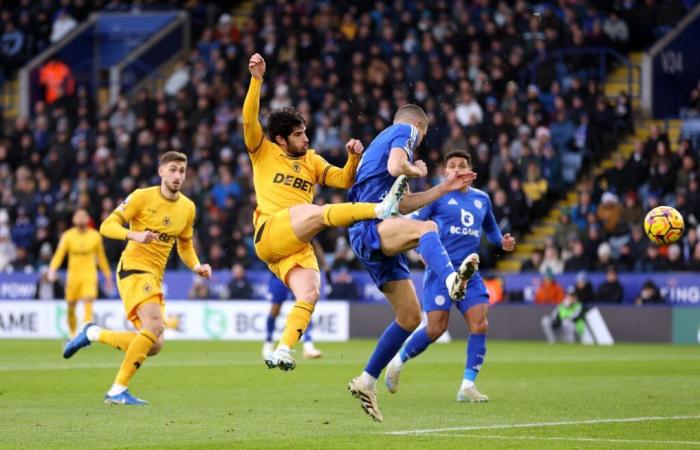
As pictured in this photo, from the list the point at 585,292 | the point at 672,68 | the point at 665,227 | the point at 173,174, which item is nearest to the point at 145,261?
the point at 173,174

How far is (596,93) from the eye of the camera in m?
28.1

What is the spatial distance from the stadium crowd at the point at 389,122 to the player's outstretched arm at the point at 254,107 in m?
14.6

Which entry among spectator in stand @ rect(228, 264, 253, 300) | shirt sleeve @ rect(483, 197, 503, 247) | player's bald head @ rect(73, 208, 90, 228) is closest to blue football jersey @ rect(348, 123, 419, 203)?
shirt sleeve @ rect(483, 197, 503, 247)

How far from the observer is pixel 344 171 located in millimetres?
11312

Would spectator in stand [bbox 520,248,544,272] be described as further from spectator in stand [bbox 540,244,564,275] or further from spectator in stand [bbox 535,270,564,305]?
spectator in stand [bbox 535,270,564,305]

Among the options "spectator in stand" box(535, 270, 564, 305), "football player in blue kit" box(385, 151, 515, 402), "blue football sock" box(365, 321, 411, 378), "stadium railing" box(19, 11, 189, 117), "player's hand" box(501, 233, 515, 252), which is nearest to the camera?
"blue football sock" box(365, 321, 411, 378)

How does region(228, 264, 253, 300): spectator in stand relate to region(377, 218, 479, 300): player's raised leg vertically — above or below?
below

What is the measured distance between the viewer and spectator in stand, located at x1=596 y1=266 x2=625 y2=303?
81.4ft

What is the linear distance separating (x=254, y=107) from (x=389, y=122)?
17669mm

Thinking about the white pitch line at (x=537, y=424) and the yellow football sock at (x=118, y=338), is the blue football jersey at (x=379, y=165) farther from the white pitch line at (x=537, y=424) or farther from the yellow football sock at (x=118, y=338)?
the yellow football sock at (x=118, y=338)

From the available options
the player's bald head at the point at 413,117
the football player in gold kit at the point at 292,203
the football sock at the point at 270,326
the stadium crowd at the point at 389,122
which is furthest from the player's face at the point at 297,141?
the stadium crowd at the point at 389,122

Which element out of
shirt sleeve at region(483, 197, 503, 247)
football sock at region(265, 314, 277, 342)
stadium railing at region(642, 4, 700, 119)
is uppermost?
stadium railing at region(642, 4, 700, 119)

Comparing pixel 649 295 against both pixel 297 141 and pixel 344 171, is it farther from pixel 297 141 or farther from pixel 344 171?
pixel 297 141

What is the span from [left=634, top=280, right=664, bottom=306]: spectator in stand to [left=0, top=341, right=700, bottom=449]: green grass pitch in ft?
12.1
